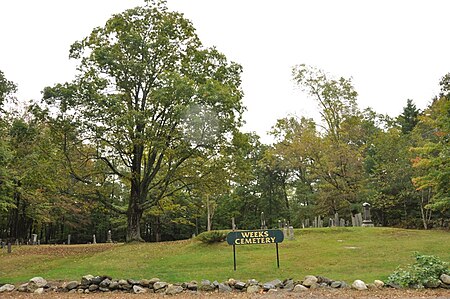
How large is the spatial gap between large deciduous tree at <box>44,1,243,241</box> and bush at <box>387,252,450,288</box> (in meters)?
11.0

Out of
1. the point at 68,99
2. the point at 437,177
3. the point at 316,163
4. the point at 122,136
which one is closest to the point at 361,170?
the point at 316,163

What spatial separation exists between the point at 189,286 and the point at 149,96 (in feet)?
44.1

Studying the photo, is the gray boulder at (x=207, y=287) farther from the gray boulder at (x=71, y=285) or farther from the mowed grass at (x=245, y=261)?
the gray boulder at (x=71, y=285)

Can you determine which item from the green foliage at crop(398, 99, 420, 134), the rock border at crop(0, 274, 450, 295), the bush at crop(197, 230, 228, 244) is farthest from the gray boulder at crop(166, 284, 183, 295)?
the green foliage at crop(398, 99, 420, 134)

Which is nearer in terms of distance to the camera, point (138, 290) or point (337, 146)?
point (138, 290)

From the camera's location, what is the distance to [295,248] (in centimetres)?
1670

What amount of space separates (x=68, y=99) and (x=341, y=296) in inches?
607

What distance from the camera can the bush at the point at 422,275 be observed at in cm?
965

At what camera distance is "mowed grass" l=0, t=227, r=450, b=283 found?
39.4 ft

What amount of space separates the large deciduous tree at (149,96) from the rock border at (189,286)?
8.55 m

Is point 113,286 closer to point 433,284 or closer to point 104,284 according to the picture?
point 104,284

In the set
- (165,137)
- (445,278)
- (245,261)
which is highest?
(165,137)

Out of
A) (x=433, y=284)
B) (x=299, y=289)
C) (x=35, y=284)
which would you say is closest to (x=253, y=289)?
(x=299, y=289)

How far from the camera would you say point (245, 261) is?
45.8 ft
